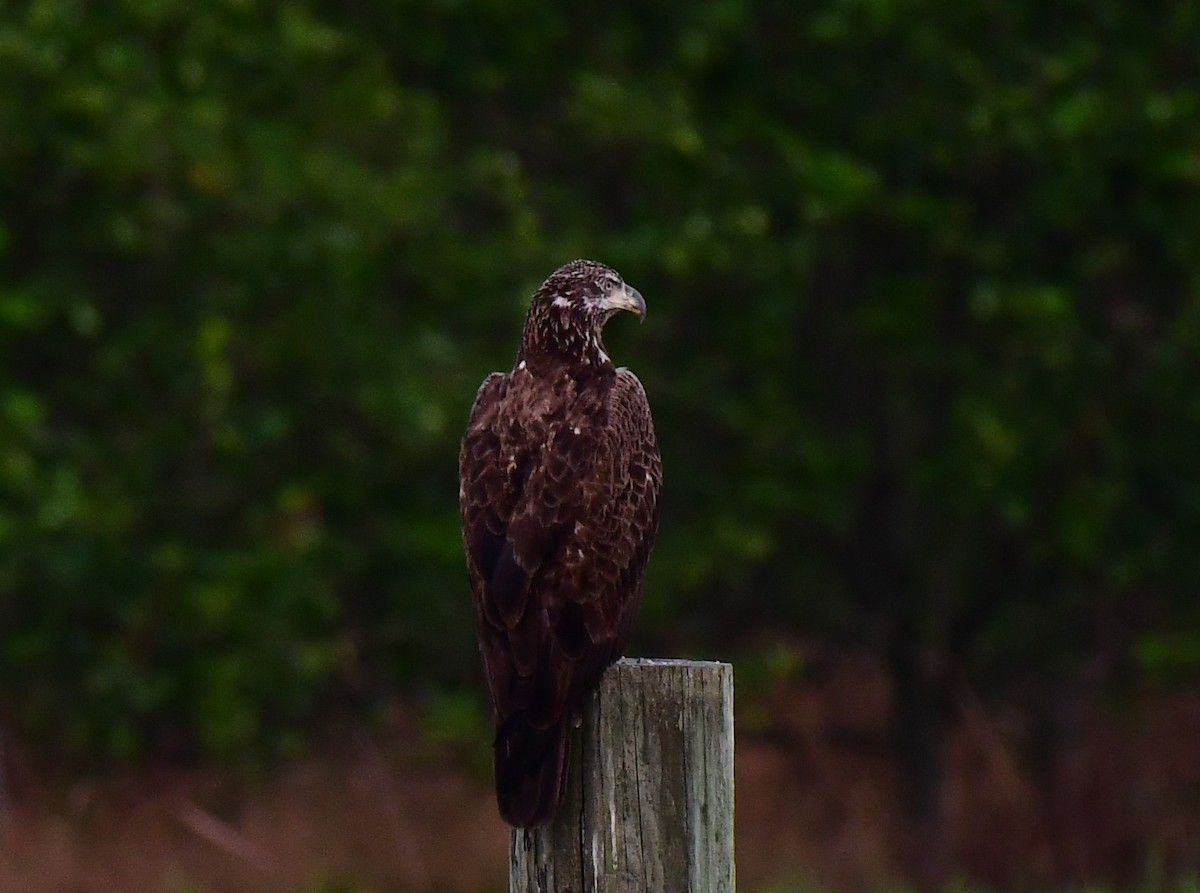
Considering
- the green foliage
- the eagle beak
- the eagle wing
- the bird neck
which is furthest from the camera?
the green foliage

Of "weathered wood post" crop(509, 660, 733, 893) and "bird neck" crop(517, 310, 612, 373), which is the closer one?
"weathered wood post" crop(509, 660, 733, 893)

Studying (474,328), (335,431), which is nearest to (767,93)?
(474,328)

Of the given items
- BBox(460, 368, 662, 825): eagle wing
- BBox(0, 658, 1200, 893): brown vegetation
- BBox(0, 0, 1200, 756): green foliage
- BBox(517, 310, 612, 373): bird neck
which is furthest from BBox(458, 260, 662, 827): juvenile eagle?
BBox(0, 658, 1200, 893): brown vegetation

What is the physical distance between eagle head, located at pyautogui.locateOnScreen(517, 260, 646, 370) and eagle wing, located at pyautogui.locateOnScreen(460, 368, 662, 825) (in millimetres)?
332

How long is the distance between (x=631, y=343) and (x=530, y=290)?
0.98 m

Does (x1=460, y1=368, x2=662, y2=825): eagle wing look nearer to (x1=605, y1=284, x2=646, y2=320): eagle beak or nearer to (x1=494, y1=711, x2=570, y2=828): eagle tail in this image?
(x1=494, y1=711, x2=570, y2=828): eagle tail

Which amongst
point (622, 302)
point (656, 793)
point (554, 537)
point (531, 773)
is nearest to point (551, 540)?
point (554, 537)

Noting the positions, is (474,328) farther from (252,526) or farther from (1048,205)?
(1048,205)

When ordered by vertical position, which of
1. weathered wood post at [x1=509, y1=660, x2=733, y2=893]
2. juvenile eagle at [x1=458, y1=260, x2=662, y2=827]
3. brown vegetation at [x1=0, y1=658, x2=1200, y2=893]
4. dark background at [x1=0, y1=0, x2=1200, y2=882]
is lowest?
weathered wood post at [x1=509, y1=660, x2=733, y2=893]

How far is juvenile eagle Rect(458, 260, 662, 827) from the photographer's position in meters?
3.80

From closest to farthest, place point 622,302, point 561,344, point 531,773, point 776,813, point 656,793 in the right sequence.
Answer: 1. point 656,793
2. point 531,773
3. point 561,344
4. point 622,302
5. point 776,813

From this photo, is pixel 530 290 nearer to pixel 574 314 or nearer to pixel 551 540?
pixel 574 314

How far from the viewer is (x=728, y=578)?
1020 centimetres

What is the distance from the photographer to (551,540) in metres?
4.18
